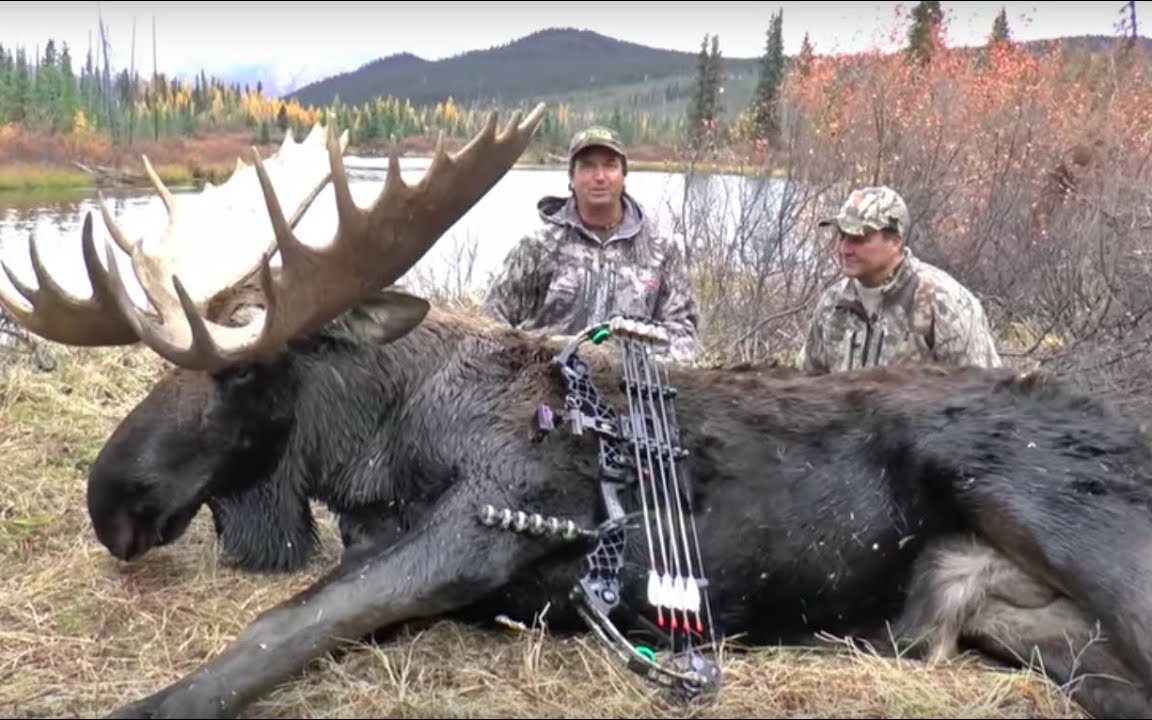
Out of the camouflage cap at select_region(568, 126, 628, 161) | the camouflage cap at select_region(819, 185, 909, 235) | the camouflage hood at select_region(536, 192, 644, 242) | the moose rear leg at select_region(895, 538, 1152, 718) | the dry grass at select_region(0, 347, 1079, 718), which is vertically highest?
the camouflage cap at select_region(568, 126, 628, 161)

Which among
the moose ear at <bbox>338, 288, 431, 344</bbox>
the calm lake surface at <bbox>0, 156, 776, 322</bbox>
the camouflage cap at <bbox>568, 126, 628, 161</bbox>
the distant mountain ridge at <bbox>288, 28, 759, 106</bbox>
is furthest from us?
the distant mountain ridge at <bbox>288, 28, 759, 106</bbox>

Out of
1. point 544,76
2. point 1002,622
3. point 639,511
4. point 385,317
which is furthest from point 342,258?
point 544,76

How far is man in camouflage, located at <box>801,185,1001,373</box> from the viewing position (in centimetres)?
543

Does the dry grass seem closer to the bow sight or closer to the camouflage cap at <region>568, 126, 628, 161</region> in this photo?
the bow sight

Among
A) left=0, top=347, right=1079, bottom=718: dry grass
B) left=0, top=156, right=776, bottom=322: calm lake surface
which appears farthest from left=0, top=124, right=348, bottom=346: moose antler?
left=0, top=156, right=776, bottom=322: calm lake surface

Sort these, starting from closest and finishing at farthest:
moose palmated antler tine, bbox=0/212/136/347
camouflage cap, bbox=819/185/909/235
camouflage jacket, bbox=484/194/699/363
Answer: moose palmated antler tine, bbox=0/212/136/347
camouflage cap, bbox=819/185/909/235
camouflage jacket, bbox=484/194/699/363

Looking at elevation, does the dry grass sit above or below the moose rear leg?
below

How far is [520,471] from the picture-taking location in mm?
3818

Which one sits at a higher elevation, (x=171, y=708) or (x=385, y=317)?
(x=385, y=317)

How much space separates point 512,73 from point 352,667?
24.2 metres

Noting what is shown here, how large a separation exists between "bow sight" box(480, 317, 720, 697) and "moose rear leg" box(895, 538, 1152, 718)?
0.68m

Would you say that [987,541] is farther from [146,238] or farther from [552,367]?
[146,238]

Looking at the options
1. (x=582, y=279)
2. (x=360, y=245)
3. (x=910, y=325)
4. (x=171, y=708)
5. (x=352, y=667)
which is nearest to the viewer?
(x=171, y=708)

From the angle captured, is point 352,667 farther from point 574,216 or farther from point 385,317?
point 574,216
